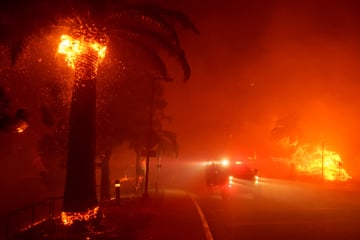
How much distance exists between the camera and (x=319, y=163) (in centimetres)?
5591

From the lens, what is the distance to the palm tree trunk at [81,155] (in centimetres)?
1368

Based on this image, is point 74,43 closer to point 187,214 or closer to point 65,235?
point 65,235

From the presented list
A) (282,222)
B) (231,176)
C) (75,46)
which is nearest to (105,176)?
(231,176)

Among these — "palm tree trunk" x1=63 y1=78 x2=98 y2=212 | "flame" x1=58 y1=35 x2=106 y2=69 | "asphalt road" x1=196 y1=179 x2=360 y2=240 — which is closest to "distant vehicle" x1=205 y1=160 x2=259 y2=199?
"asphalt road" x1=196 y1=179 x2=360 y2=240

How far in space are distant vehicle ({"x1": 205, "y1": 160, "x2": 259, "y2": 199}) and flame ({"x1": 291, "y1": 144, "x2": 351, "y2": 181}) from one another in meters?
22.4

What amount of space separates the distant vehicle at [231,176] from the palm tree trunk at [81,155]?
47.2 ft

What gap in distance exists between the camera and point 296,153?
63000 millimetres

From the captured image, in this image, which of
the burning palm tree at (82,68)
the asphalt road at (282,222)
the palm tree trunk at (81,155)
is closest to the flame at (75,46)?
the burning palm tree at (82,68)

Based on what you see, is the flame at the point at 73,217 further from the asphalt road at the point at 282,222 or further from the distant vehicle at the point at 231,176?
the distant vehicle at the point at 231,176

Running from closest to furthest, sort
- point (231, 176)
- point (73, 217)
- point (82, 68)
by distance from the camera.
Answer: point (73, 217) < point (82, 68) < point (231, 176)

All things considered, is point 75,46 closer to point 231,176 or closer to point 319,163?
point 231,176

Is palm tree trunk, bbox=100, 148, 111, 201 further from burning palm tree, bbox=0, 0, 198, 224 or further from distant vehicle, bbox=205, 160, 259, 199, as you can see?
burning palm tree, bbox=0, 0, 198, 224

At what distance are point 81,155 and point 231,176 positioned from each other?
1712 centimetres

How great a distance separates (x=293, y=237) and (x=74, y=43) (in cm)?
888
